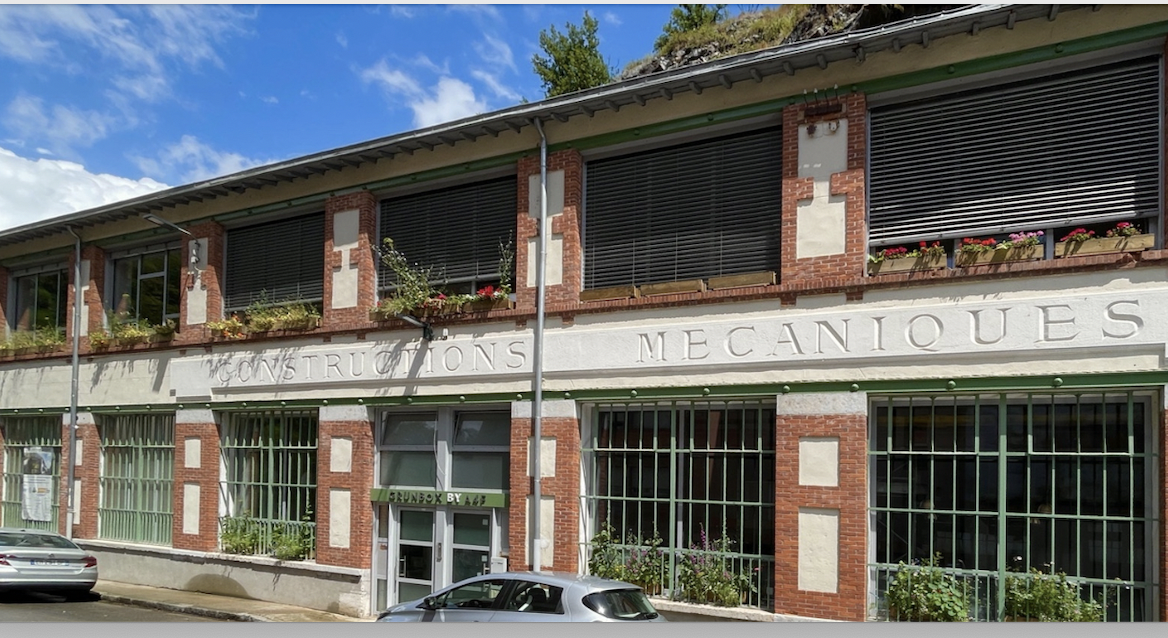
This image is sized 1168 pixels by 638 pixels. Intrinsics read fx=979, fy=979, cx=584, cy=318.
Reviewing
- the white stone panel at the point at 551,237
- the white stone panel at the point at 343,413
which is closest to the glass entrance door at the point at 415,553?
the white stone panel at the point at 343,413

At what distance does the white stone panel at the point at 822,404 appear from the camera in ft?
38.4

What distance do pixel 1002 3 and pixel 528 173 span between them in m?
6.87

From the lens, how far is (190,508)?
1828 cm

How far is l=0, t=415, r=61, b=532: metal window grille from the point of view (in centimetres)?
2128

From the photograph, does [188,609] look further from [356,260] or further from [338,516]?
[356,260]

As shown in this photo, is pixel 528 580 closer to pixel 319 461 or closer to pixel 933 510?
pixel 933 510

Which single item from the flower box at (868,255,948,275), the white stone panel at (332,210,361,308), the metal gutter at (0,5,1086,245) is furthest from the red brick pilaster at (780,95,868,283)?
the white stone panel at (332,210,361,308)

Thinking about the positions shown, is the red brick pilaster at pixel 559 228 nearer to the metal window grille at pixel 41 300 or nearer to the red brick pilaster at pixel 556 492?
the red brick pilaster at pixel 556 492

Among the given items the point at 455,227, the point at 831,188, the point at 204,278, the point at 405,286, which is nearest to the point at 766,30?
the point at 455,227

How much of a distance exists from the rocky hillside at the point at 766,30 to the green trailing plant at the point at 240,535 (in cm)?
1283

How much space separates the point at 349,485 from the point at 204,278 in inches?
217

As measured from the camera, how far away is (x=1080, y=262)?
1047 cm

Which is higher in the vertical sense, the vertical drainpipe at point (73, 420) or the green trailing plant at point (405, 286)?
the green trailing plant at point (405, 286)

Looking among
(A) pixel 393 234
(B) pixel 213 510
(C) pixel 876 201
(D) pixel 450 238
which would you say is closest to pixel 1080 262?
(C) pixel 876 201
